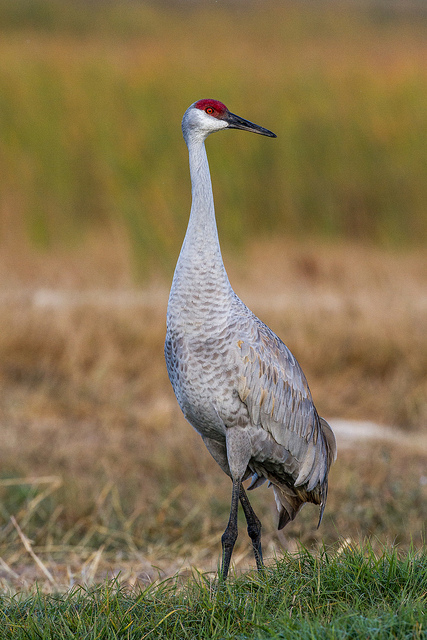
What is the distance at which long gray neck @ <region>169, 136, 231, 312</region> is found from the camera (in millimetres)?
2738

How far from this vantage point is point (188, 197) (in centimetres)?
845

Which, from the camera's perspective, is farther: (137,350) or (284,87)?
(284,87)

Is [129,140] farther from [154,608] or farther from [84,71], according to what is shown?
[154,608]

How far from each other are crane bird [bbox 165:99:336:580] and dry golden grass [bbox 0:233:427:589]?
0.63 meters

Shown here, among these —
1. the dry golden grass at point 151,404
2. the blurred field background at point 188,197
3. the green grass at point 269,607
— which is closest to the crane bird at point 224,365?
the green grass at point 269,607

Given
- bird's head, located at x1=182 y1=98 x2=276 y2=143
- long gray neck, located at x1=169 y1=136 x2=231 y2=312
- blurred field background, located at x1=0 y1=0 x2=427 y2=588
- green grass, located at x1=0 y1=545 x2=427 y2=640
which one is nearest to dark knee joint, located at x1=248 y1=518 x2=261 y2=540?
green grass, located at x1=0 y1=545 x2=427 y2=640

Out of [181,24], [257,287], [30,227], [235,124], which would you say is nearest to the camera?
[235,124]

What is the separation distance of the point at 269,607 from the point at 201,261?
1.16m

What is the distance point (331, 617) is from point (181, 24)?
26.7 ft

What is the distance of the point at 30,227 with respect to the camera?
8.38 m

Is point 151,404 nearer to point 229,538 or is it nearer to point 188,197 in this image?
point 188,197

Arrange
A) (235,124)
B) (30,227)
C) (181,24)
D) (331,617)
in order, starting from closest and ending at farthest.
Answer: (331,617)
(235,124)
(30,227)
(181,24)

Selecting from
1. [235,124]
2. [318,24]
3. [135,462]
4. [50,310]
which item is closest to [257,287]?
[50,310]

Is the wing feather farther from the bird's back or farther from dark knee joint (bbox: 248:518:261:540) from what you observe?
dark knee joint (bbox: 248:518:261:540)
